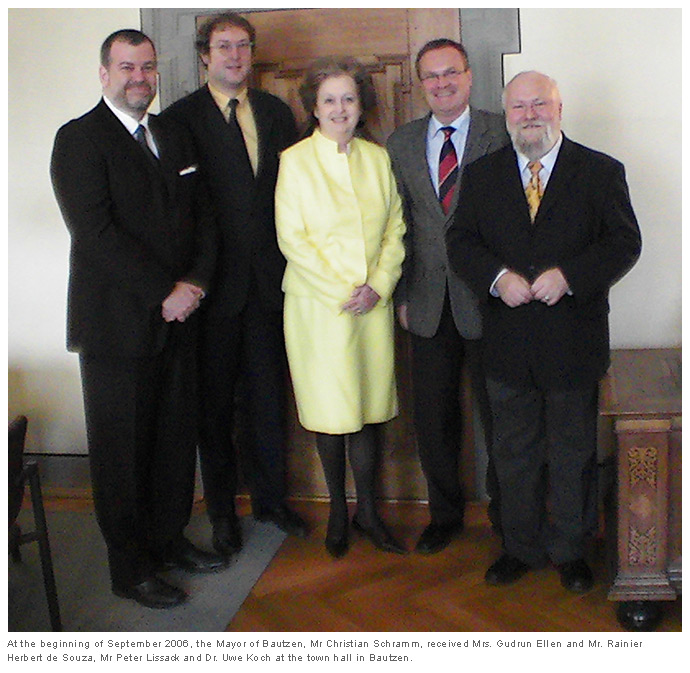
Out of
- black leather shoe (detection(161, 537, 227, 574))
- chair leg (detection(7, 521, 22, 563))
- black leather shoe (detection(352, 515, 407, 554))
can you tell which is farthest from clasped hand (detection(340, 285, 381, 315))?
chair leg (detection(7, 521, 22, 563))

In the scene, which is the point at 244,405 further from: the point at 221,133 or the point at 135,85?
the point at 135,85

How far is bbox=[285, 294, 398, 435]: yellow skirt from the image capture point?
209cm

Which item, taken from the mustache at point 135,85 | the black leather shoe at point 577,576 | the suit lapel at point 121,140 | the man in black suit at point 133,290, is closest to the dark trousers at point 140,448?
the man in black suit at point 133,290

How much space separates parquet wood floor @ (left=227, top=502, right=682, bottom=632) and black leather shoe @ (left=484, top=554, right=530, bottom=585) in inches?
0.7

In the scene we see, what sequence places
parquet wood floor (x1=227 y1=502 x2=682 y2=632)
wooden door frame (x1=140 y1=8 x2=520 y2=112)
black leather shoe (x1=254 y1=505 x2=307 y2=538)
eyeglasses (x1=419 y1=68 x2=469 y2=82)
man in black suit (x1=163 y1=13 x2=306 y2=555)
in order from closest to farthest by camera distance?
parquet wood floor (x1=227 y1=502 x2=682 y2=632), eyeglasses (x1=419 y1=68 x2=469 y2=82), man in black suit (x1=163 y1=13 x2=306 y2=555), wooden door frame (x1=140 y1=8 x2=520 y2=112), black leather shoe (x1=254 y1=505 x2=307 y2=538)

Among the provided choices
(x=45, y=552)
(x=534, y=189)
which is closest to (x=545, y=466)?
(x=534, y=189)

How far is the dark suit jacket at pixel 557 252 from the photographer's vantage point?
1812 mm

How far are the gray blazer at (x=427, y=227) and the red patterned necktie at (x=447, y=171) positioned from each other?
0.6 inches

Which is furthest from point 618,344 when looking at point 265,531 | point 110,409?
A: point 110,409

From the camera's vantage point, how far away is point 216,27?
2086 mm

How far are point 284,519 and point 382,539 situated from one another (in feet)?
0.97

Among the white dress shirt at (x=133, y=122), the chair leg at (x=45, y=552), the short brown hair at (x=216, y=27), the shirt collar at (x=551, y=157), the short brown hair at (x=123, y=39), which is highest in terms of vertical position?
the short brown hair at (x=216, y=27)

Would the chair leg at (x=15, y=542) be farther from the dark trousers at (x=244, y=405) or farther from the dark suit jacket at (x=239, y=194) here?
the dark suit jacket at (x=239, y=194)

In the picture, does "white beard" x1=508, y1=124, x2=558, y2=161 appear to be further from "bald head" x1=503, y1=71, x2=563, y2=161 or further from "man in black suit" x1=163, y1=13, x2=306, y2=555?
"man in black suit" x1=163, y1=13, x2=306, y2=555
